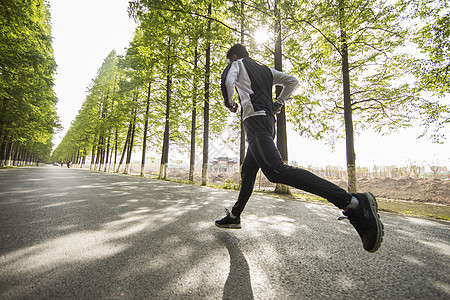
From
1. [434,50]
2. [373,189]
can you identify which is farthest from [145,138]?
[373,189]

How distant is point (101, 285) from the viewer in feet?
3.67

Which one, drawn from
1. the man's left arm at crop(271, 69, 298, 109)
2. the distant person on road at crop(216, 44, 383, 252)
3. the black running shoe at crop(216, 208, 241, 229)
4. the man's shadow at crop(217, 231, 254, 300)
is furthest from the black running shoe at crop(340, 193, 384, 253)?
the man's left arm at crop(271, 69, 298, 109)

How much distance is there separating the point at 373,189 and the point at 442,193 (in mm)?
4591

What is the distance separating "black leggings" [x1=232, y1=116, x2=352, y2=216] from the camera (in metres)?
1.70

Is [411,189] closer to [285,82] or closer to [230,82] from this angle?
[285,82]

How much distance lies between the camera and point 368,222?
1.58 m

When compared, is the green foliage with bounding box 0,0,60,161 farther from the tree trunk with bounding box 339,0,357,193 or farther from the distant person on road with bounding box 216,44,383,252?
the tree trunk with bounding box 339,0,357,193

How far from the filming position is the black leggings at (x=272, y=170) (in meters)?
1.70

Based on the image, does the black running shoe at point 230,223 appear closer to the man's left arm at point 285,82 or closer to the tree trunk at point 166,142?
the man's left arm at point 285,82

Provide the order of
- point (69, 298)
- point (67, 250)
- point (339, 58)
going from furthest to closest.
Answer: point (339, 58) < point (67, 250) < point (69, 298)

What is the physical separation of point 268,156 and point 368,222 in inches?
39.9

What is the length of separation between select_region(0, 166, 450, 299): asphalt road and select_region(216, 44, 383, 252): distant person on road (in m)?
0.33

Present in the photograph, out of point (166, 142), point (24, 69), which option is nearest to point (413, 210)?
point (166, 142)

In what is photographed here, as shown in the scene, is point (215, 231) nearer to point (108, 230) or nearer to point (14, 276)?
point (108, 230)
